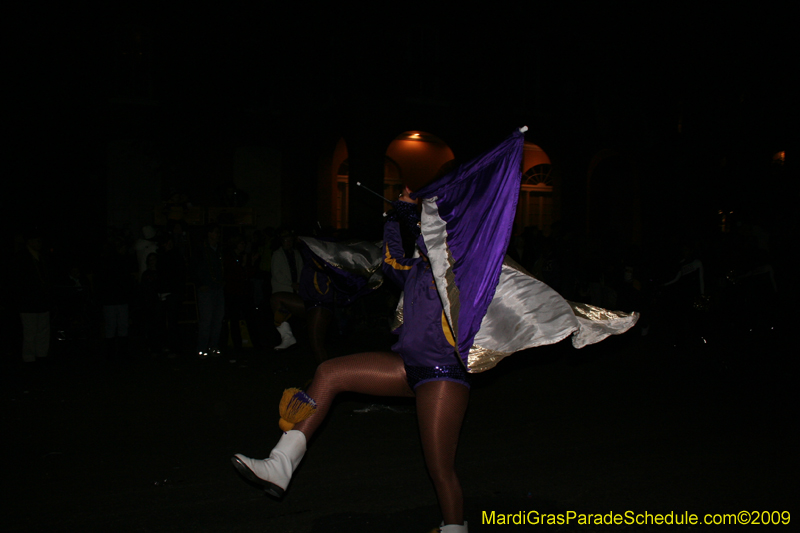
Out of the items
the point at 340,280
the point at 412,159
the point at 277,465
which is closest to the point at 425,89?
the point at 412,159

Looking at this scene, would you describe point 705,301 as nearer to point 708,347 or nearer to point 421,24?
point 708,347

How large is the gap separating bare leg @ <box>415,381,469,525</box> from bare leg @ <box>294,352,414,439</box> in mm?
197

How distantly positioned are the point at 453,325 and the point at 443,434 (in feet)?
1.71

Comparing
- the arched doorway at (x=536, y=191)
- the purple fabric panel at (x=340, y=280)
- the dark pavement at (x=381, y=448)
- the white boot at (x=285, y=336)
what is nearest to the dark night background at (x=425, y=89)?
the arched doorway at (x=536, y=191)

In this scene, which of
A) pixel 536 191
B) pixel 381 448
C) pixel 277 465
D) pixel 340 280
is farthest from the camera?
pixel 536 191

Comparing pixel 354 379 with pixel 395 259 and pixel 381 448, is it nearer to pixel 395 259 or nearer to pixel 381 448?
pixel 395 259

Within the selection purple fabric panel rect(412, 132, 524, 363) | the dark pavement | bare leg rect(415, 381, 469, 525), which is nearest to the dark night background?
the dark pavement

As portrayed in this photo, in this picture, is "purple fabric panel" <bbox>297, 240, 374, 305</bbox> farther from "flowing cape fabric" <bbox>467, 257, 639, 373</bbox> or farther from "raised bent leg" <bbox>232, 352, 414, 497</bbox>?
"flowing cape fabric" <bbox>467, 257, 639, 373</bbox>

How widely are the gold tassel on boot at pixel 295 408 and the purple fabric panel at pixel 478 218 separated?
0.76 m

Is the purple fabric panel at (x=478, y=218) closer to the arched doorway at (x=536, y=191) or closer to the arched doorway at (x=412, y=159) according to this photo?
the arched doorway at (x=412, y=159)

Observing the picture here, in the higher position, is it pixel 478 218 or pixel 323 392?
pixel 478 218

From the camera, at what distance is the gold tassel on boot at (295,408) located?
9.77 feet

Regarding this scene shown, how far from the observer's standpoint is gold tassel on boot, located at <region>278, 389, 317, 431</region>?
9.77 ft

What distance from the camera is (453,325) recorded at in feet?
9.75
